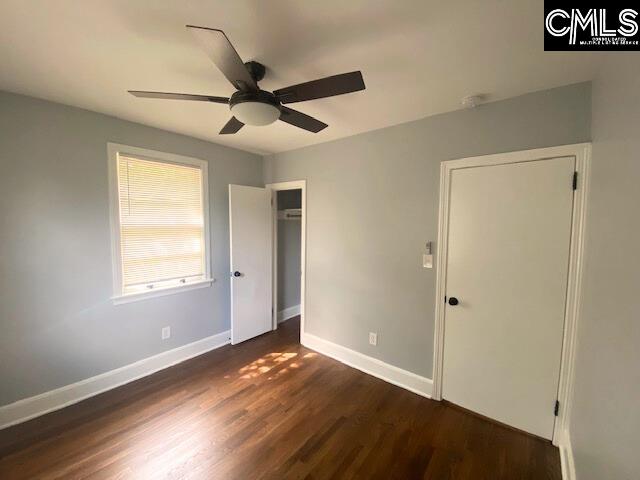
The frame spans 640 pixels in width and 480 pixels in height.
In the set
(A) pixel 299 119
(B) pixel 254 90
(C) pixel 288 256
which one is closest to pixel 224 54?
(B) pixel 254 90

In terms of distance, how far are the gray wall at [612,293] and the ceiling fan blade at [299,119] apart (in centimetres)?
135

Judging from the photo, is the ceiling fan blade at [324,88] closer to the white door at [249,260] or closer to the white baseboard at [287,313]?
the white door at [249,260]

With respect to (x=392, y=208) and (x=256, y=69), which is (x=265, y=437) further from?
(x=256, y=69)

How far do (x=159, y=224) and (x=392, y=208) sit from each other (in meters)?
2.34

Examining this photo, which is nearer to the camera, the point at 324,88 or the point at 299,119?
the point at 324,88

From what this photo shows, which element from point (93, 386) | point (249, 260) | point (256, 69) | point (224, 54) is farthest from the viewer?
point (249, 260)

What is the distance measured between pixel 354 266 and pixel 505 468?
1.79m

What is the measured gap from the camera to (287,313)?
4.19 m

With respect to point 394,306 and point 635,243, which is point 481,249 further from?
point 635,243

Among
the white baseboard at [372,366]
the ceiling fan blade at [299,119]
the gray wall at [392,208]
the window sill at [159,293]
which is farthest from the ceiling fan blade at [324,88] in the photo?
the white baseboard at [372,366]

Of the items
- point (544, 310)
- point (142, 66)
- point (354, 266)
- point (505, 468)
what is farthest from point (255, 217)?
point (505, 468)

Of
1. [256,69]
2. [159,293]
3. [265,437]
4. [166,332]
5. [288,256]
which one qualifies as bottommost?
[265,437]

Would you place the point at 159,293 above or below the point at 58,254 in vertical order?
below

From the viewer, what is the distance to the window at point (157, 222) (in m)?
2.36
